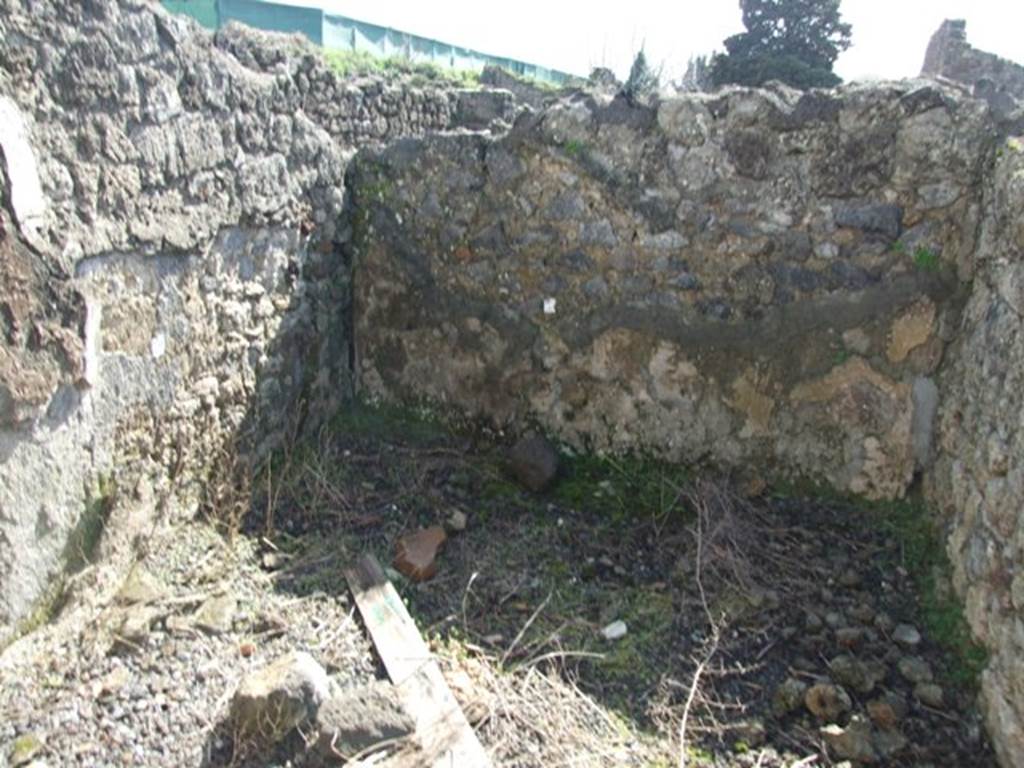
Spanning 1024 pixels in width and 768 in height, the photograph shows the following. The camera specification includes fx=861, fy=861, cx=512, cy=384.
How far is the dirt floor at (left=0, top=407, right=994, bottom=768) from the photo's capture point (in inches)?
95.6

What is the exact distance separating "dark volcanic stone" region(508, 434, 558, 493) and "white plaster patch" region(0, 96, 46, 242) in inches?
82.6

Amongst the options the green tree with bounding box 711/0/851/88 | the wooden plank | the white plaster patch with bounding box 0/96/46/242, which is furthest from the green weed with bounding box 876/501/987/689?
the green tree with bounding box 711/0/851/88

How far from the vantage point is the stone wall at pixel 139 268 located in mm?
2438

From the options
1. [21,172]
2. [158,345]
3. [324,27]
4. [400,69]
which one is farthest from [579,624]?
A: [324,27]

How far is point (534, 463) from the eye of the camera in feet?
12.5

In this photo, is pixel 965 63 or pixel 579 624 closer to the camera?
pixel 579 624

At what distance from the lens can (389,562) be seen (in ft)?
10.6

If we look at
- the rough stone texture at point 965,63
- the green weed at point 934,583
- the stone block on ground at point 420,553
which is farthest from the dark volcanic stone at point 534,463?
the rough stone texture at point 965,63

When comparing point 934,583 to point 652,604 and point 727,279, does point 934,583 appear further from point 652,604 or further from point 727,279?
point 727,279

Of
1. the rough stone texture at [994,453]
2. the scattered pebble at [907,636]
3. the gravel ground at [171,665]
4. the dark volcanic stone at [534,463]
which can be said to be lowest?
the gravel ground at [171,665]

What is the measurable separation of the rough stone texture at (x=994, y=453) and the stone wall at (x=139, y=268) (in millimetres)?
2698

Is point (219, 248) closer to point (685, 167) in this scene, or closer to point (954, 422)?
point (685, 167)

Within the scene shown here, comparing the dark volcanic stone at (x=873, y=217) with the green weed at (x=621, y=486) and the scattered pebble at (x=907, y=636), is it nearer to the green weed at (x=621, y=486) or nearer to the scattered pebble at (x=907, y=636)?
the green weed at (x=621, y=486)

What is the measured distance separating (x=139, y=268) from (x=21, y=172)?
568 millimetres
